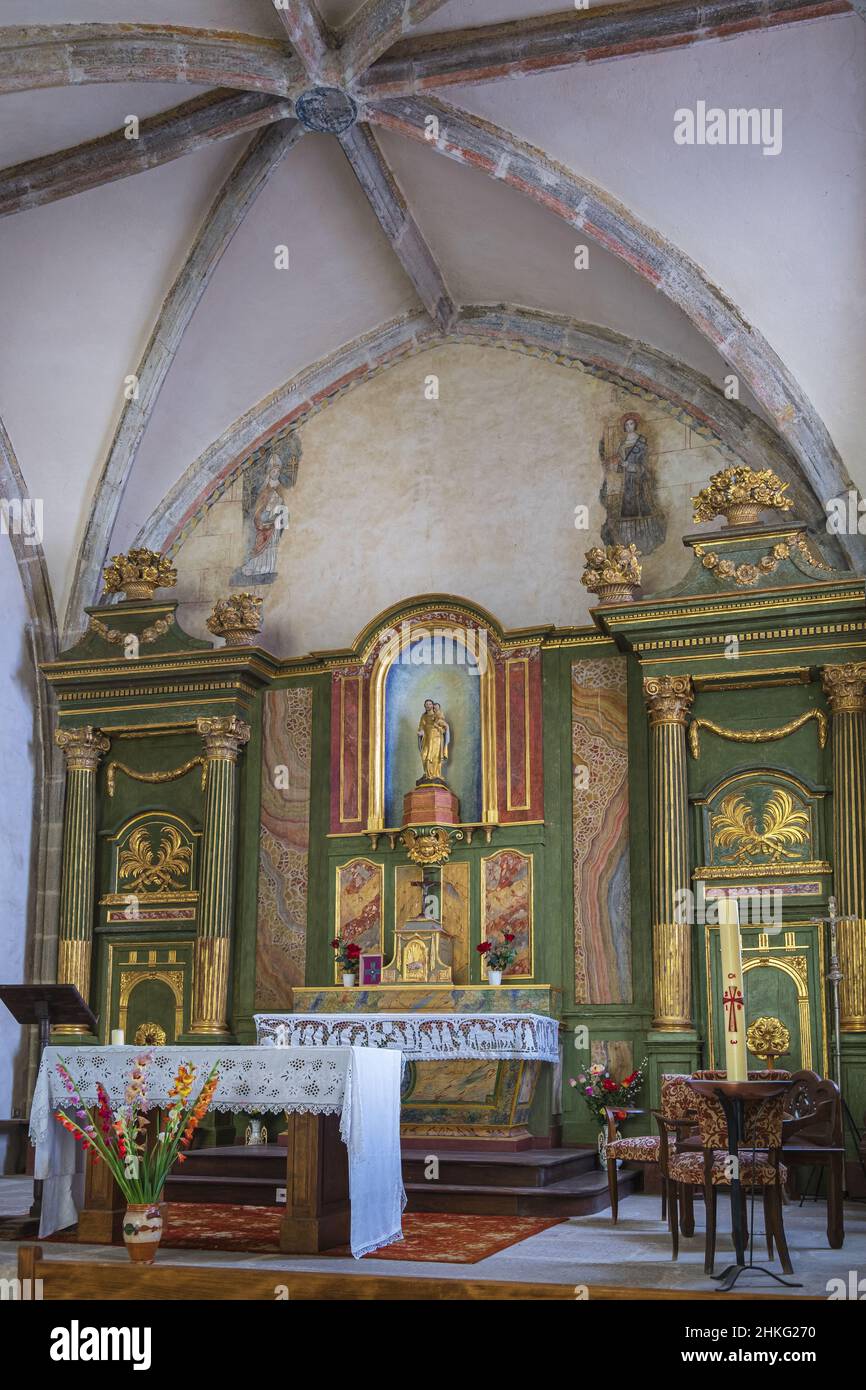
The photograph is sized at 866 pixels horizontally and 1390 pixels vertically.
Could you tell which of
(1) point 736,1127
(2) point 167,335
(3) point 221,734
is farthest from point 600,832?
(2) point 167,335

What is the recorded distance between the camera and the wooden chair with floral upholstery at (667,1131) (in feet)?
26.1

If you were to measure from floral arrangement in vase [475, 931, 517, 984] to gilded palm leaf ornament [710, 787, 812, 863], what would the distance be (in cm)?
192

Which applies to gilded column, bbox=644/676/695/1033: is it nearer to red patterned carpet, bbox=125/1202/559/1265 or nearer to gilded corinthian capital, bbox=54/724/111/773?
red patterned carpet, bbox=125/1202/559/1265

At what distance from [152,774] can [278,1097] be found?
6.54 metres

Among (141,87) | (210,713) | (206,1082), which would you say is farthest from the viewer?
(210,713)

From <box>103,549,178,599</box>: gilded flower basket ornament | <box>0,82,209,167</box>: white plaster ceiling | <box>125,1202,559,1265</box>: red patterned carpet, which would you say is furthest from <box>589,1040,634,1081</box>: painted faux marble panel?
<box>0,82,209,167</box>: white plaster ceiling

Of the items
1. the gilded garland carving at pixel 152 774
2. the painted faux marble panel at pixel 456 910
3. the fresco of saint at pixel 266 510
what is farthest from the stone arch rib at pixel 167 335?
the painted faux marble panel at pixel 456 910

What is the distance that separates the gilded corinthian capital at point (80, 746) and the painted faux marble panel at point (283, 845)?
1624mm

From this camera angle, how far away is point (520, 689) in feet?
41.7

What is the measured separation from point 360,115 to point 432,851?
6.11 meters

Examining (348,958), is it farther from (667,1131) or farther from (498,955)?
(667,1131)

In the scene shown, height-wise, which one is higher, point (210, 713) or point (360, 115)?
point (360, 115)

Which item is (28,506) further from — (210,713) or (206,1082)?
(206,1082)

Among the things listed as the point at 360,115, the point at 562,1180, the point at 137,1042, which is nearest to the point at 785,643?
the point at 562,1180
